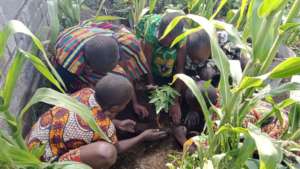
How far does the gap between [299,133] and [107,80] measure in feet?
2.31

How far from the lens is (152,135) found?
1.64 meters

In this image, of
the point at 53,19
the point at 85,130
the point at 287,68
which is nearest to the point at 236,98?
the point at 287,68

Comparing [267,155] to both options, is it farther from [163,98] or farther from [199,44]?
[199,44]

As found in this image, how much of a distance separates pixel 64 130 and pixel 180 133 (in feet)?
1.85

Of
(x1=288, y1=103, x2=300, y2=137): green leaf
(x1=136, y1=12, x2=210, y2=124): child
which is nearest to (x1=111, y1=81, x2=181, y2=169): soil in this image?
(x1=136, y1=12, x2=210, y2=124): child

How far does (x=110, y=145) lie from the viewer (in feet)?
4.59

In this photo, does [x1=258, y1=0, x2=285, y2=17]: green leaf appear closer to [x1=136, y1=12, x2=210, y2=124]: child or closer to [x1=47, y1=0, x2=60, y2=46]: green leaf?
[x1=136, y1=12, x2=210, y2=124]: child

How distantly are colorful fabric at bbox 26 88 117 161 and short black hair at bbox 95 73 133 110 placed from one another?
0.04 meters

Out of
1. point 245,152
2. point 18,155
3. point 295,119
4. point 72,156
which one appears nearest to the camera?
point 18,155

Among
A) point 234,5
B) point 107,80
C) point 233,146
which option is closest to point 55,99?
point 107,80

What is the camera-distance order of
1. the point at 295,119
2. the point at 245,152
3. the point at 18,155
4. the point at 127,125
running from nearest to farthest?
the point at 18,155, the point at 245,152, the point at 295,119, the point at 127,125

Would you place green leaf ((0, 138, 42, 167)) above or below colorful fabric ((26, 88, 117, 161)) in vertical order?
above

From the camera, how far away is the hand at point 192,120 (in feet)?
5.68

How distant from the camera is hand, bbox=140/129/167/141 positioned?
64.1 inches
